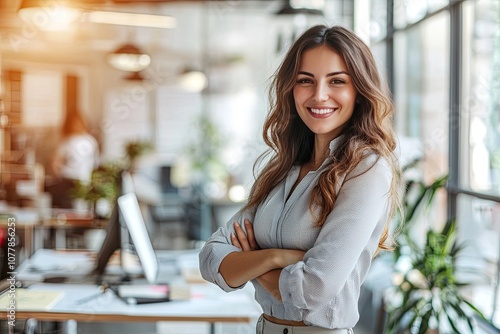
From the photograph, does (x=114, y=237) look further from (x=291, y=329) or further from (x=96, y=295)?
(x=291, y=329)

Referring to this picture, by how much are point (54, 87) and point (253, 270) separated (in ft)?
14.2

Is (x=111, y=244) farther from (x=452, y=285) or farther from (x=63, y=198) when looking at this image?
(x=63, y=198)

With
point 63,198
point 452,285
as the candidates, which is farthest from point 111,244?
point 63,198

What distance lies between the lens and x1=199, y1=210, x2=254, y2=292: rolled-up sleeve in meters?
1.90

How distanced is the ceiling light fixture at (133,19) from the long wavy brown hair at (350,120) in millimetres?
4208

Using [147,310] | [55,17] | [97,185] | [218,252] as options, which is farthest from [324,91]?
[55,17]

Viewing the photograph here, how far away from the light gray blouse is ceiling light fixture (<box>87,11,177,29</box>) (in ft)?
14.3

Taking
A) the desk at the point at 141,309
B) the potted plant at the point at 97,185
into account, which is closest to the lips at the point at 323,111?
the desk at the point at 141,309

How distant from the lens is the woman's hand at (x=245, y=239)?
193 centimetres

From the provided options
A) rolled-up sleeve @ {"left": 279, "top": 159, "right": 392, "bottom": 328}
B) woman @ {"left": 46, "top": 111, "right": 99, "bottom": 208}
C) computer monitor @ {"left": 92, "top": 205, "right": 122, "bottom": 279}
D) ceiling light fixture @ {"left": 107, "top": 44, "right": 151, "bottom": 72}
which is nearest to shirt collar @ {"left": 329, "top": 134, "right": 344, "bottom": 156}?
rolled-up sleeve @ {"left": 279, "top": 159, "right": 392, "bottom": 328}

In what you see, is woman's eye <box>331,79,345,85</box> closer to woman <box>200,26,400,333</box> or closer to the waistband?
woman <box>200,26,400,333</box>

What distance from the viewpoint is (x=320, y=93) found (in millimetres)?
1815

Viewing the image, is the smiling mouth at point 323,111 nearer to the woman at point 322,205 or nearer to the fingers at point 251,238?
the woman at point 322,205

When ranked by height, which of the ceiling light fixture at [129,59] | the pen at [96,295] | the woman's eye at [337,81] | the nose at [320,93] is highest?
the ceiling light fixture at [129,59]
